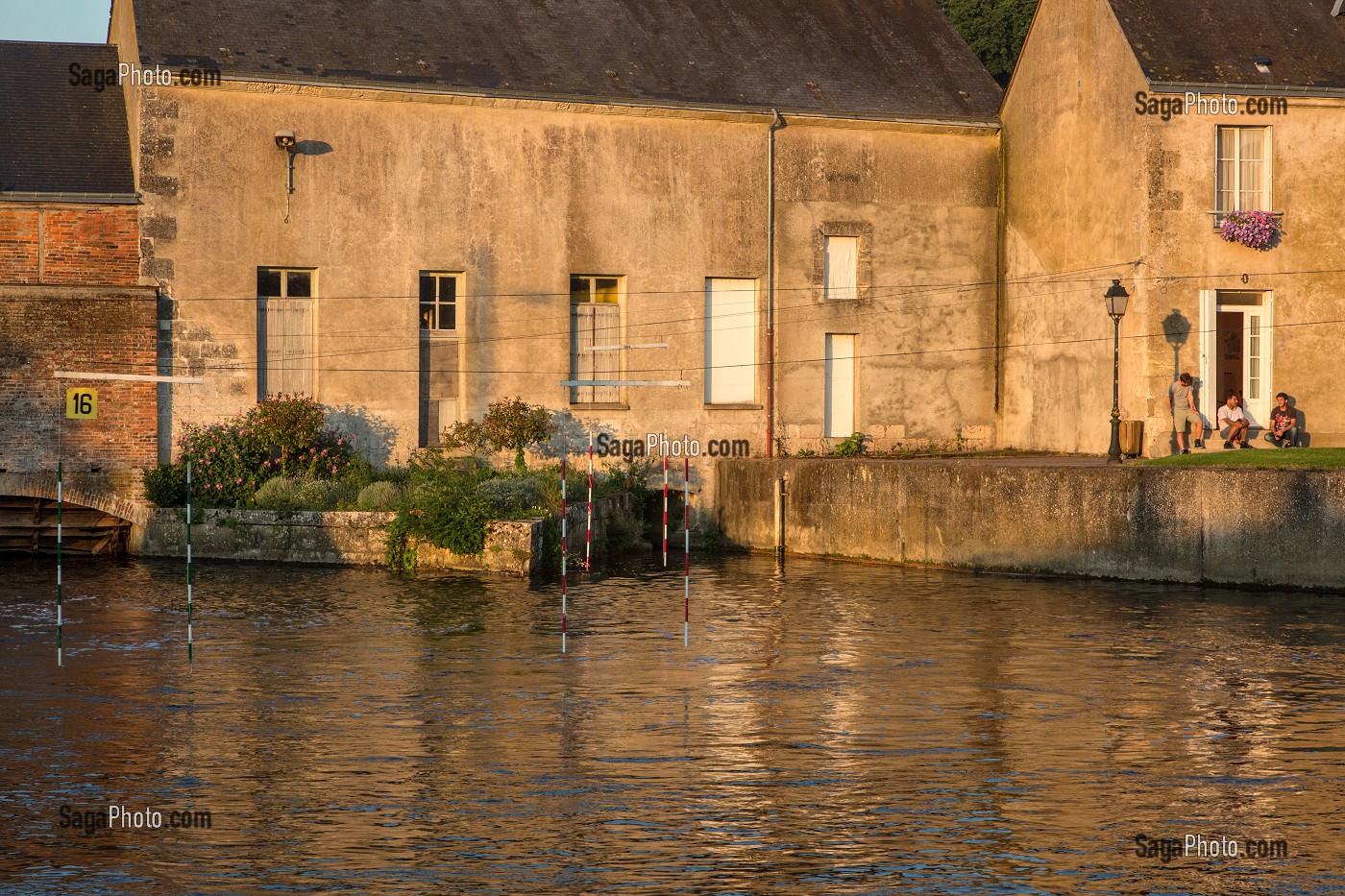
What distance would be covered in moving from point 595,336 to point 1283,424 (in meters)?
11.3

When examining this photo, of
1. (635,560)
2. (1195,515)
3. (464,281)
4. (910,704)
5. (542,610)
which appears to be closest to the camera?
(910,704)

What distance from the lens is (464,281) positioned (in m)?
27.4

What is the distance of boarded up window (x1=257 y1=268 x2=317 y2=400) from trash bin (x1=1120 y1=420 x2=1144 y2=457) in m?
13.1

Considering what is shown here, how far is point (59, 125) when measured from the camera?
27.4 m

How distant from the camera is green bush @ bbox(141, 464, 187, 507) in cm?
2475

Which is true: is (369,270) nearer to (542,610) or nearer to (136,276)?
(136,276)

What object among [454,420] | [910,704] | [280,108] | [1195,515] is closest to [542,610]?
[910,704]

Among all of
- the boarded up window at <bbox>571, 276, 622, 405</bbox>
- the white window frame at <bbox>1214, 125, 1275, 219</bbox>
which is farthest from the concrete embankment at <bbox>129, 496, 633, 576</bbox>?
the white window frame at <bbox>1214, 125, 1275, 219</bbox>

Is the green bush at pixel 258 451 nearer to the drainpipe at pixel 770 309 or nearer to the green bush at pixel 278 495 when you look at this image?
the green bush at pixel 278 495

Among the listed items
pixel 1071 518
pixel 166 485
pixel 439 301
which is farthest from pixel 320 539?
pixel 1071 518

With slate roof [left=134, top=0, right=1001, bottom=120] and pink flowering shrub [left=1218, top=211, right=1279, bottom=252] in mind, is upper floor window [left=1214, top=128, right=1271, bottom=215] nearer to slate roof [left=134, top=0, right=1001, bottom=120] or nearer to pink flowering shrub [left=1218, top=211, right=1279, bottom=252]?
pink flowering shrub [left=1218, top=211, right=1279, bottom=252]

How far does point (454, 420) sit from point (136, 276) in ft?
18.3

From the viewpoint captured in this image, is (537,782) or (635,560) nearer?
(537,782)
